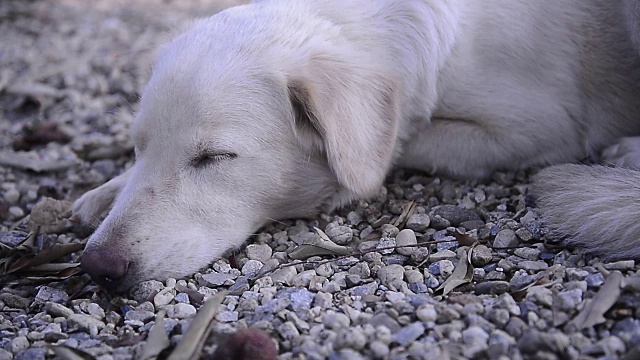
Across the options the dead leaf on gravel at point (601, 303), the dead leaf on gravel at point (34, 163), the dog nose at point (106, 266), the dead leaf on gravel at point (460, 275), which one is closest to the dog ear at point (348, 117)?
the dead leaf on gravel at point (460, 275)

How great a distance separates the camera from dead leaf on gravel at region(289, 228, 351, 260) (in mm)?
2471

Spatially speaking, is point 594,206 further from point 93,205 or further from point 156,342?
point 93,205

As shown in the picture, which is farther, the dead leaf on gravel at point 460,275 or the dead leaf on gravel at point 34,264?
the dead leaf on gravel at point 34,264

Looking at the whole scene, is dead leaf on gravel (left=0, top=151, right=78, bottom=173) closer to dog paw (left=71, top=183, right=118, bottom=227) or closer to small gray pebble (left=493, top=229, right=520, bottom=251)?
dog paw (left=71, top=183, right=118, bottom=227)

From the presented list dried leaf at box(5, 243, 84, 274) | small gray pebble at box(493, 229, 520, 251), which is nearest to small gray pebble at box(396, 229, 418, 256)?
small gray pebble at box(493, 229, 520, 251)

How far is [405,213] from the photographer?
2691 mm

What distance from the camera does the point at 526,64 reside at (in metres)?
2.93

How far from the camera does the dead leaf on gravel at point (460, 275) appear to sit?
2191mm

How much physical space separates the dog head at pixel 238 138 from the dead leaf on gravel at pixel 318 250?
20cm

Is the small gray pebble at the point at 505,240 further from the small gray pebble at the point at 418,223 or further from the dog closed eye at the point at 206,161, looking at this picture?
the dog closed eye at the point at 206,161

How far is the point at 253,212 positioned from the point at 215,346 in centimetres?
71

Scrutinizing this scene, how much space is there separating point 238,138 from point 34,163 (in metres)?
1.49

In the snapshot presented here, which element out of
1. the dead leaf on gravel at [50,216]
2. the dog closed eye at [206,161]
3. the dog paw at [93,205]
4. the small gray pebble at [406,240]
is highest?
the dog closed eye at [206,161]

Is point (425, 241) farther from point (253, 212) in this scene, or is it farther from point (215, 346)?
point (215, 346)
